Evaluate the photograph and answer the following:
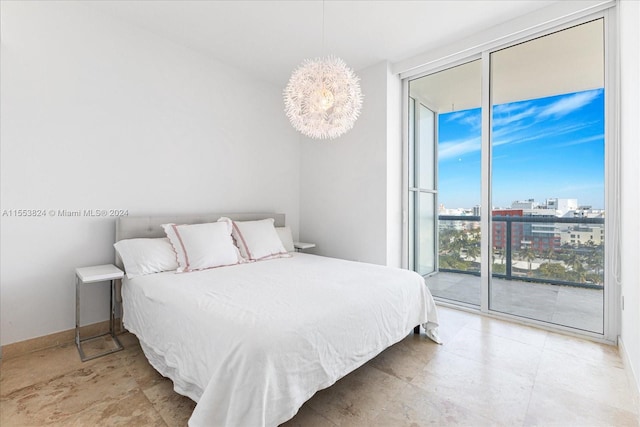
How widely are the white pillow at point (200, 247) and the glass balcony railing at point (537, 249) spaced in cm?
238

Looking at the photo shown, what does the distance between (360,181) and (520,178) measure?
162cm

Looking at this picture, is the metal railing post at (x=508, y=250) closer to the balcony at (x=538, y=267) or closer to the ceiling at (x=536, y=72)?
the balcony at (x=538, y=267)

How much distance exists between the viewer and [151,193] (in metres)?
2.91

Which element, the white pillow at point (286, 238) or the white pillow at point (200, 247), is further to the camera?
the white pillow at point (286, 238)

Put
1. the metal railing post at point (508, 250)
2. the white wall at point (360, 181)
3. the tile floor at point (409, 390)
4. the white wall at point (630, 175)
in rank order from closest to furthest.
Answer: the tile floor at point (409, 390) < the white wall at point (630, 175) < the metal railing post at point (508, 250) < the white wall at point (360, 181)

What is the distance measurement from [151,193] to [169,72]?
1221mm

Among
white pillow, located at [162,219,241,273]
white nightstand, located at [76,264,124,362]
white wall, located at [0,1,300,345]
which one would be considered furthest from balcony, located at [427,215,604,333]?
white nightstand, located at [76,264,124,362]

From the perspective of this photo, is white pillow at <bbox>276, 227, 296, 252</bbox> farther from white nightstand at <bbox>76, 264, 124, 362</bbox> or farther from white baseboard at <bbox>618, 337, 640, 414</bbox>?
white baseboard at <bbox>618, 337, 640, 414</bbox>

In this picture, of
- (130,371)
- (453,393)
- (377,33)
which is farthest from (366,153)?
(130,371)

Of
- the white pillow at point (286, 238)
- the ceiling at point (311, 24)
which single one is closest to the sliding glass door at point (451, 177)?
the ceiling at point (311, 24)

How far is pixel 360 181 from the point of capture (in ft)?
12.1

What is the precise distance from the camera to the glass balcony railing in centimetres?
257

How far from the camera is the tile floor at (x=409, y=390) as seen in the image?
5.13 feet

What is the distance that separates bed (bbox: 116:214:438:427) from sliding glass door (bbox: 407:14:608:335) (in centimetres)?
113
